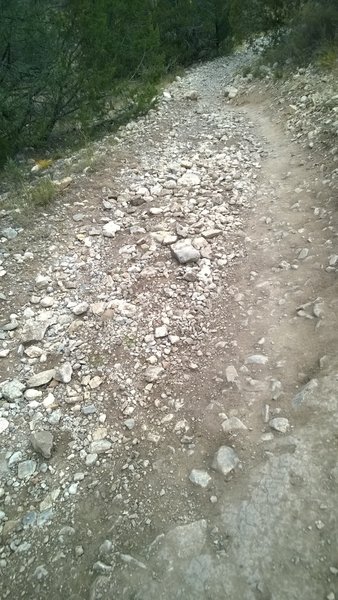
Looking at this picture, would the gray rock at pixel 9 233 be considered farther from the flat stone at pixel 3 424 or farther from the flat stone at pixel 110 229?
the flat stone at pixel 3 424

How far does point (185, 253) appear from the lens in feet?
14.0

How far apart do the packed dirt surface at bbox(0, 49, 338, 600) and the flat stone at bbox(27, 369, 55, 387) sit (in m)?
0.02

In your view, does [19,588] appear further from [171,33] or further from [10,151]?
[171,33]

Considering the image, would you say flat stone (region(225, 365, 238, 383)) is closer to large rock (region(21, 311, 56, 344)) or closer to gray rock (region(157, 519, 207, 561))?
gray rock (region(157, 519, 207, 561))

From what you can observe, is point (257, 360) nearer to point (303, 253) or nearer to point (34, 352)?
point (303, 253)

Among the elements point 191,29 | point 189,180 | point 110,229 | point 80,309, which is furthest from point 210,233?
point 191,29

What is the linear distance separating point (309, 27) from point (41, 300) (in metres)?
8.72

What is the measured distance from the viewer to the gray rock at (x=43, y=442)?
2.88 meters

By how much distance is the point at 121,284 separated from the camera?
4.21 m

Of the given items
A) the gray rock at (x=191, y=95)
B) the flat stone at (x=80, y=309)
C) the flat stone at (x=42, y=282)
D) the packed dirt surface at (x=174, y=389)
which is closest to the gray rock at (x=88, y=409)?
the packed dirt surface at (x=174, y=389)

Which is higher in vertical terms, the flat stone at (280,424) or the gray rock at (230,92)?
the flat stone at (280,424)

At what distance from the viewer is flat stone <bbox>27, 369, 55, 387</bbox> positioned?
3.37m

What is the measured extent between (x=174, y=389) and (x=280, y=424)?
2.86 ft

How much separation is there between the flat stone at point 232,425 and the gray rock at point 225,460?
0.15 meters
